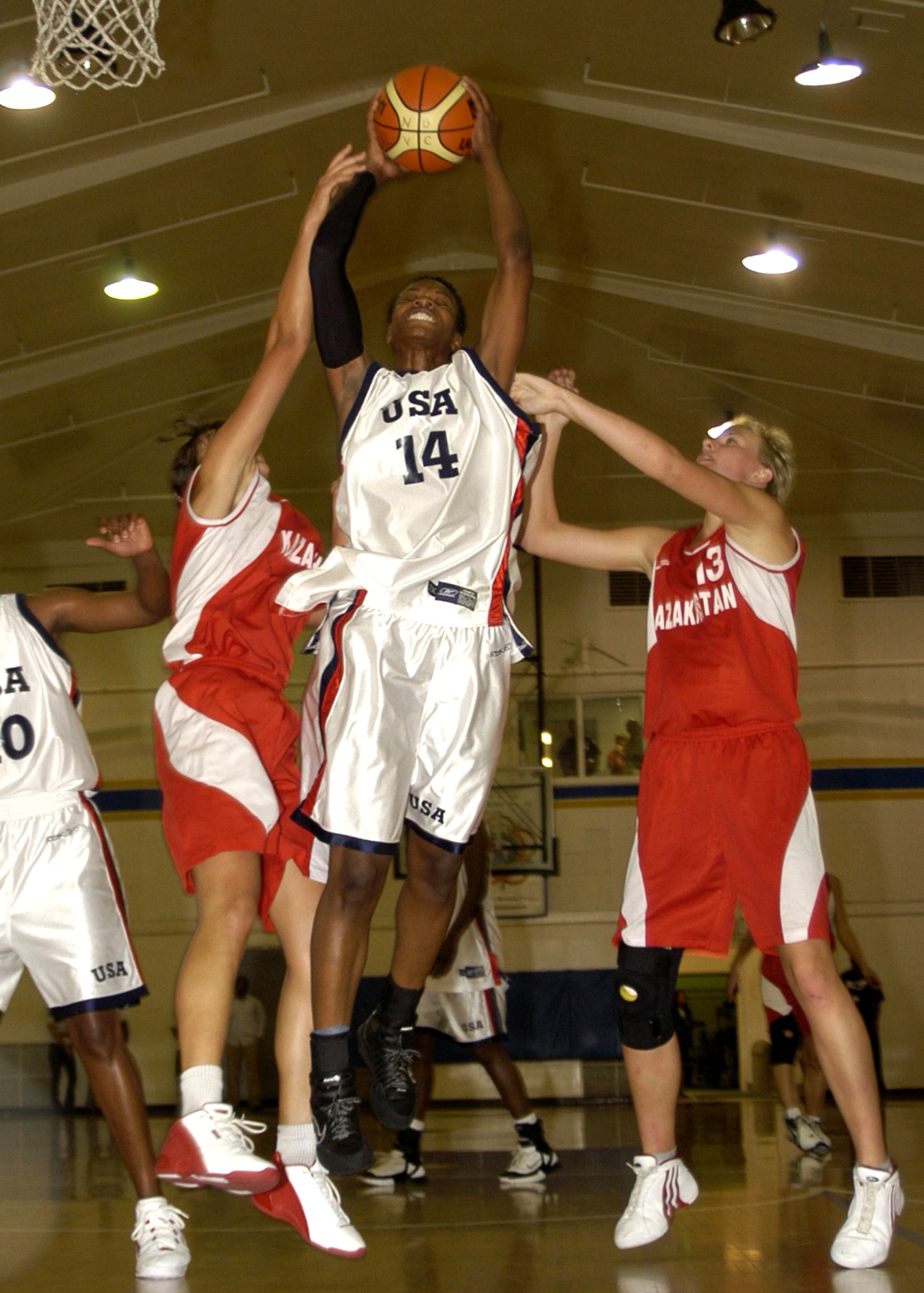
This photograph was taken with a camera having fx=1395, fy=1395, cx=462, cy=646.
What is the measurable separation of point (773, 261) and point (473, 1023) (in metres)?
6.61

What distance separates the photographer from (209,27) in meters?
8.64

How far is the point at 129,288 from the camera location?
11289 mm

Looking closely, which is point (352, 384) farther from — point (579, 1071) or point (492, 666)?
point (579, 1071)

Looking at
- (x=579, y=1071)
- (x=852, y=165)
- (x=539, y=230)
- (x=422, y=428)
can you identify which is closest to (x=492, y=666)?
(x=422, y=428)

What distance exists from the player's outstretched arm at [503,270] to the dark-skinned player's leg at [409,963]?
145 centimetres

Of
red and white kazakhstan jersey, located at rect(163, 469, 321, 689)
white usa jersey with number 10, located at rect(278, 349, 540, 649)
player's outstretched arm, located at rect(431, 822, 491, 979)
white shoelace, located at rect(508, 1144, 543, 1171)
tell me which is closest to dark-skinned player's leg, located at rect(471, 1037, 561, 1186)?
white shoelace, located at rect(508, 1144, 543, 1171)

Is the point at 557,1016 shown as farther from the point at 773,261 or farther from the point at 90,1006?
the point at 90,1006

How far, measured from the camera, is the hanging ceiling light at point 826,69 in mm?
8062

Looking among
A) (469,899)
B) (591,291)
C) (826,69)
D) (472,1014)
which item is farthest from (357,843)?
(591,291)

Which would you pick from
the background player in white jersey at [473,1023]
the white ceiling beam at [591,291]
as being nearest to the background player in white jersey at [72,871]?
the background player in white jersey at [473,1023]

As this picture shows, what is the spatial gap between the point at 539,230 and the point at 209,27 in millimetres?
3858

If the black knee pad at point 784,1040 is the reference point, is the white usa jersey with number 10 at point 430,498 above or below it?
above

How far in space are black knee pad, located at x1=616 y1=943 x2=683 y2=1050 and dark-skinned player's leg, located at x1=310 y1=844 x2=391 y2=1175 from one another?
117 centimetres

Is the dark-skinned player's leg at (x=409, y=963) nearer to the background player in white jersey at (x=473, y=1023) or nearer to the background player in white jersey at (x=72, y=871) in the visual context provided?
the background player in white jersey at (x=72, y=871)
